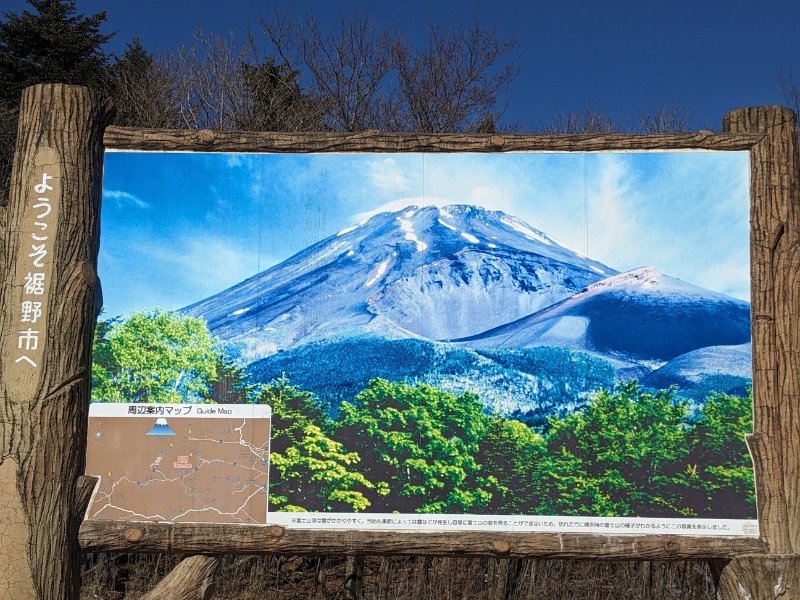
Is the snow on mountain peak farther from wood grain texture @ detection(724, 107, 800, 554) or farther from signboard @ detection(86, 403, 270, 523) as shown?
signboard @ detection(86, 403, 270, 523)

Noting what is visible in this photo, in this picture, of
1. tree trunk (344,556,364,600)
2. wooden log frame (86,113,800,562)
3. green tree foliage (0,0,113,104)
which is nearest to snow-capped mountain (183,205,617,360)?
wooden log frame (86,113,800,562)

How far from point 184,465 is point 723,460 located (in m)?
2.34

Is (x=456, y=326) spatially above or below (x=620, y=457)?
above

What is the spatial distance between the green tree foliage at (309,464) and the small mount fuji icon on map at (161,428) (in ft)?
1.40

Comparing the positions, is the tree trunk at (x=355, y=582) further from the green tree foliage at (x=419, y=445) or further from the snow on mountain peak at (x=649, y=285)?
the snow on mountain peak at (x=649, y=285)

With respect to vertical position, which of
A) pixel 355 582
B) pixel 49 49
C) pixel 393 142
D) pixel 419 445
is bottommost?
pixel 355 582

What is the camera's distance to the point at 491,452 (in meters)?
3.49

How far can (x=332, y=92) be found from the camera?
10633 millimetres

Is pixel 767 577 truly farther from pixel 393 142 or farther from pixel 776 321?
pixel 393 142

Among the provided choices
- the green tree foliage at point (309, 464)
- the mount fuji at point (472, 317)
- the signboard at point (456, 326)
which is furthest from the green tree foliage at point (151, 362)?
the green tree foliage at point (309, 464)

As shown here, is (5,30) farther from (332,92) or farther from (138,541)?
(138,541)

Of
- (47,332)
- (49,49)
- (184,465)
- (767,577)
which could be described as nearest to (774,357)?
(767,577)

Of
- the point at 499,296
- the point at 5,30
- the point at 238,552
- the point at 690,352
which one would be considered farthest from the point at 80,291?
the point at 5,30

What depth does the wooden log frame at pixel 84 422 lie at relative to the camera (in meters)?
3.35
